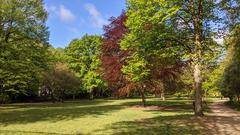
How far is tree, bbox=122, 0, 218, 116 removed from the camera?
1988cm

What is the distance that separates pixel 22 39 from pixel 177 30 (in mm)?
15741

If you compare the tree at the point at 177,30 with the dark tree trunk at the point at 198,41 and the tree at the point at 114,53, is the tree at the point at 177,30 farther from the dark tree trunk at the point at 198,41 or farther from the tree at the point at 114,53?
the tree at the point at 114,53

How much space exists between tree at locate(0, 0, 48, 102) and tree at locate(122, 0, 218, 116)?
10.5m

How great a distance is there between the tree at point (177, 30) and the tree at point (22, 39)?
34.3 ft

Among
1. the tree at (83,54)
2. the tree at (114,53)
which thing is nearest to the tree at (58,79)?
the tree at (83,54)

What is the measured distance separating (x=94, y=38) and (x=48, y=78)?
92.6 ft

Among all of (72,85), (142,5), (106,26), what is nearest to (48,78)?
(72,85)

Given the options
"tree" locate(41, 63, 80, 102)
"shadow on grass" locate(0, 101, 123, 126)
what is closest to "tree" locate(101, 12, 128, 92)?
"shadow on grass" locate(0, 101, 123, 126)

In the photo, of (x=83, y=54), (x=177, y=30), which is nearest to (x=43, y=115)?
(x=177, y=30)

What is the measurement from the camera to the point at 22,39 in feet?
102

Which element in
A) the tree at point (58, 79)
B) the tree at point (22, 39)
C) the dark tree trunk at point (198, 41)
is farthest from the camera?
the tree at point (58, 79)

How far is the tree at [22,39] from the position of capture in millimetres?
26906

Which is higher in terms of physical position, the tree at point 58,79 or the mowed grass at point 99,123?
the tree at point 58,79

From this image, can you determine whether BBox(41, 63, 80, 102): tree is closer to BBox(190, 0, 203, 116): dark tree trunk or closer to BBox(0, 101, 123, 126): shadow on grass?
BBox(0, 101, 123, 126): shadow on grass
